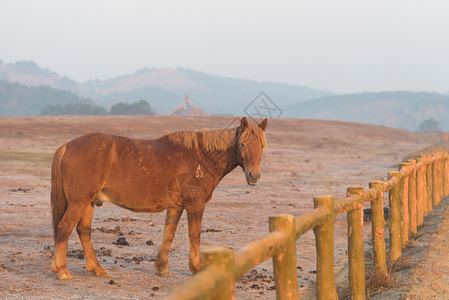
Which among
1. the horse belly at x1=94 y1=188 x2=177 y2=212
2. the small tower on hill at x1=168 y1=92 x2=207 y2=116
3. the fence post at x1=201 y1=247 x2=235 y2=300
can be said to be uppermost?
the small tower on hill at x1=168 y1=92 x2=207 y2=116

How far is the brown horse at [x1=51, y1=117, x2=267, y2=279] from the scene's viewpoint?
23.4 ft

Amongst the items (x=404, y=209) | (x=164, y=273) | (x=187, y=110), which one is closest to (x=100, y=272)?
(x=164, y=273)

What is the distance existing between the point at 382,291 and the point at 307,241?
3562 mm

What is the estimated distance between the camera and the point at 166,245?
779 cm

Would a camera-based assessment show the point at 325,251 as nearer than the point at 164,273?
Yes

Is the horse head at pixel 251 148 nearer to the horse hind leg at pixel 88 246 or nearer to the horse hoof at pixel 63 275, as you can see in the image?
the horse hind leg at pixel 88 246

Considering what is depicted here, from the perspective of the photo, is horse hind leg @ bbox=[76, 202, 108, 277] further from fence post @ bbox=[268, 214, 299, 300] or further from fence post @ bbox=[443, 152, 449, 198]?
fence post @ bbox=[443, 152, 449, 198]

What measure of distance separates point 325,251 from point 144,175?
309cm

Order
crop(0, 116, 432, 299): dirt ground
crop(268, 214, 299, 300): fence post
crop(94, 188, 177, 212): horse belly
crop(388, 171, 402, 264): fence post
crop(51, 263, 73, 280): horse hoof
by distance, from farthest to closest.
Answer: crop(388, 171, 402, 264): fence post, crop(94, 188, 177, 212): horse belly, crop(51, 263, 73, 280): horse hoof, crop(0, 116, 432, 299): dirt ground, crop(268, 214, 299, 300): fence post

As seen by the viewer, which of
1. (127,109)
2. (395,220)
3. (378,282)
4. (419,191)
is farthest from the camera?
(127,109)

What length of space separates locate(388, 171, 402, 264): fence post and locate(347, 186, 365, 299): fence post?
243 centimetres

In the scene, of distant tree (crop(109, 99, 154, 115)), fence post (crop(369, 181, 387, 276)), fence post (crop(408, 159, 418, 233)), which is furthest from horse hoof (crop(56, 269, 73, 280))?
distant tree (crop(109, 99, 154, 115))

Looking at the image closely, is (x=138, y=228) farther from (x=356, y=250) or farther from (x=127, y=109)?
(x=127, y=109)

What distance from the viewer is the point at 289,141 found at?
1806 inches
